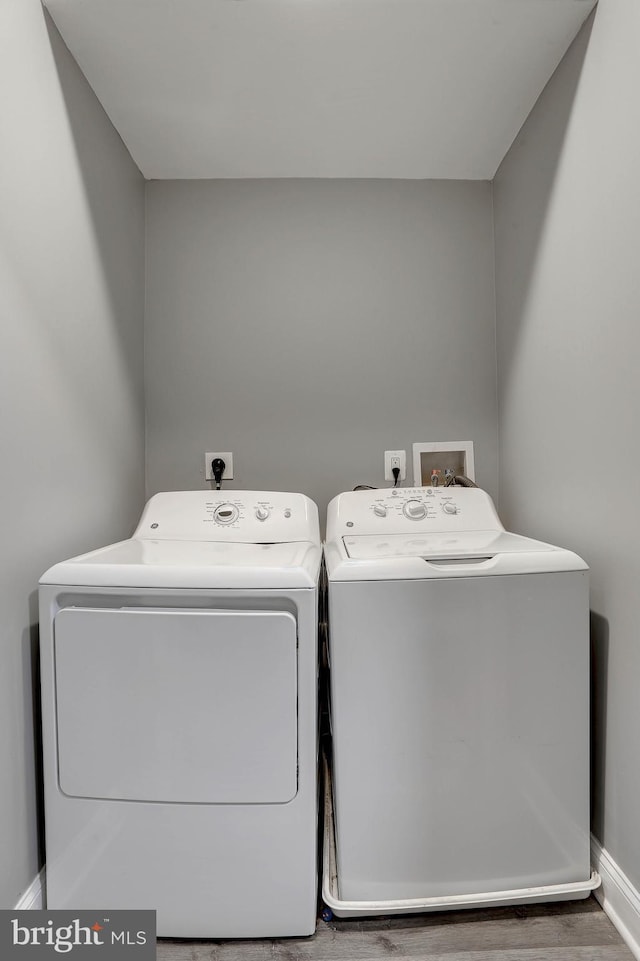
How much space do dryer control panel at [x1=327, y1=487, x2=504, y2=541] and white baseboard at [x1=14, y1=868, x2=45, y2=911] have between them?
42.4 inches

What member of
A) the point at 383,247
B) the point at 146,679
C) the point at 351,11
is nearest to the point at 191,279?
the point at 383,247

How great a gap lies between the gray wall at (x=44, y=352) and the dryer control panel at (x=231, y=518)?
0.17 m

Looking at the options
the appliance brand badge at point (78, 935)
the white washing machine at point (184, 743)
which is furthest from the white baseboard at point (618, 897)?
the appliance brand badge at point (78, 935)

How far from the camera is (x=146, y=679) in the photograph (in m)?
1.15

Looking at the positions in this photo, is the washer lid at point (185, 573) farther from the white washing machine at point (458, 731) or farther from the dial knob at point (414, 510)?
the dial knob at point (414, 510)

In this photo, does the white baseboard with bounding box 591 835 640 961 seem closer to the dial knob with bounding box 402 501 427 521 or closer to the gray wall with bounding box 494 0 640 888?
the gray wall with bounding box 494 0 640 888

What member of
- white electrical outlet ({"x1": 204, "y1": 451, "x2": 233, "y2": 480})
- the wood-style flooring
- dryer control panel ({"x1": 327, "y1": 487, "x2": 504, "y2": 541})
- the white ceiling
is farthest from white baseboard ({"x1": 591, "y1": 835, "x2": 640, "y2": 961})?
the white ceiling

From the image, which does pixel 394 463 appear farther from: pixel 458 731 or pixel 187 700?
pixel 187 700

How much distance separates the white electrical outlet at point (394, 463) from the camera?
6.94ft

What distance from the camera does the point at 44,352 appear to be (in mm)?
1312

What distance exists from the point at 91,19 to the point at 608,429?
1627 millimetres

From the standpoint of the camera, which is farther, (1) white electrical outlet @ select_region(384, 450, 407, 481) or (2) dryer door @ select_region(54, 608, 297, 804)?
(1) white electrical outlet @ select_region(384, 450, 407, 481)

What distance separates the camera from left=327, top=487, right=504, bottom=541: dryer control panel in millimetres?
1697

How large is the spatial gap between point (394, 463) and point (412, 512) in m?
0.43
